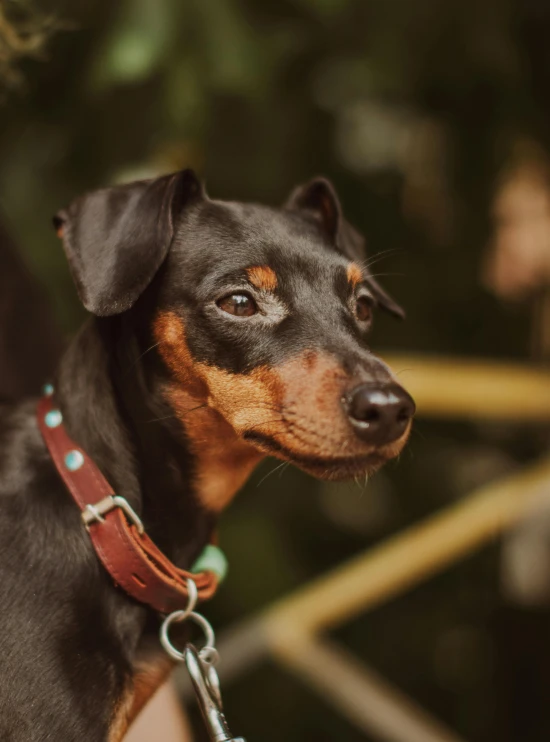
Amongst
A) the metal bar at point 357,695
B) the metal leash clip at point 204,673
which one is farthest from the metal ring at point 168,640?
the metal bar at point 357,695

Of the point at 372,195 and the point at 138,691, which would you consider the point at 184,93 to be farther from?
the point at 138,691

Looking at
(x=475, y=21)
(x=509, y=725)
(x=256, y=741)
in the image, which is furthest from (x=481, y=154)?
(x=256, y=741)

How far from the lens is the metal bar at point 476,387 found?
2.31 meters

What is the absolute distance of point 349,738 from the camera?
3.00 m

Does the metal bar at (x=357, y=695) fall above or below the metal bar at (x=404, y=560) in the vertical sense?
below

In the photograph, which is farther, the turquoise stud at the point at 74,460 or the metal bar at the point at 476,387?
the metal bar at the point at 476,387

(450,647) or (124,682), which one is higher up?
(124,682)

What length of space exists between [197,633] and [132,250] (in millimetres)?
2210

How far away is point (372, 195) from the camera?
2764mm

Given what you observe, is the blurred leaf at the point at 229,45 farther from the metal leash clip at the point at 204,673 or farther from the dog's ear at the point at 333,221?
the metal leash clip at the point at 204,673

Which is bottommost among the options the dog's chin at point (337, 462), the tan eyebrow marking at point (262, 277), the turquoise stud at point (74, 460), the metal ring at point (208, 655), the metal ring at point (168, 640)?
the metal ring at point (208, 655)

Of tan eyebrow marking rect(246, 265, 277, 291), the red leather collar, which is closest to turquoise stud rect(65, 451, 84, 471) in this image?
the red leather collar

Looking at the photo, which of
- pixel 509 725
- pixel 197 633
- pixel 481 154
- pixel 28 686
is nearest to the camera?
pixel 28 686

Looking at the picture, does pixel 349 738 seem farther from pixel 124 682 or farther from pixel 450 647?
pixel 124 682
